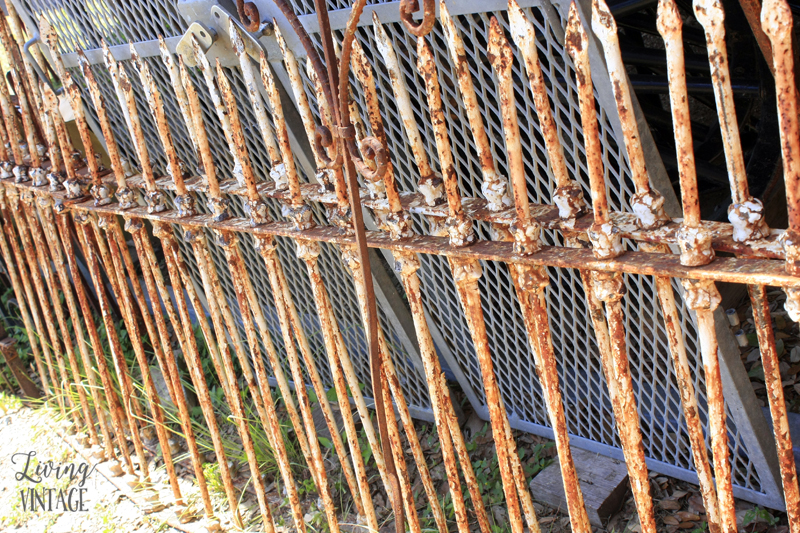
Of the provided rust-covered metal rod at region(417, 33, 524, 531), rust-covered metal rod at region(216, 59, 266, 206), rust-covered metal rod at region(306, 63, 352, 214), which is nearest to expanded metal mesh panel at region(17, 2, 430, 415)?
rust-covered metal rod at region(216, 59, 266, 206)

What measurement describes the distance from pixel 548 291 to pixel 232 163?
65.6 inches

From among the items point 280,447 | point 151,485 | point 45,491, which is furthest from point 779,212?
point 45,491

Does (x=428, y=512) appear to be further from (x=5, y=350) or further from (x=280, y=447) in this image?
(x=5, y=350)

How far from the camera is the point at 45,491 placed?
393cm

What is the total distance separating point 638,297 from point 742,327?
6.85 feet

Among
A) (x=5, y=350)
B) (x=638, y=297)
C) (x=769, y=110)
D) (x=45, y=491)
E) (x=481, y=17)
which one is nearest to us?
(x=481, y=17)

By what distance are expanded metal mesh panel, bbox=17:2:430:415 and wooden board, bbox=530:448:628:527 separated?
87cm

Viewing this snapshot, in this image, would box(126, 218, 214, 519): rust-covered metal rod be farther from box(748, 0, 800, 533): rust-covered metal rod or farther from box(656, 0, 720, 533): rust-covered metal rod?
box(748, 0, 800, 533): rust-covered metal rod

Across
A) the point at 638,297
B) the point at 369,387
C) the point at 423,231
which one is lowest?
the point at 369,387

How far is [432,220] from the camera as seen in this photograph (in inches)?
76.3

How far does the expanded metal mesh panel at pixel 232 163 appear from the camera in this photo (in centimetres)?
315

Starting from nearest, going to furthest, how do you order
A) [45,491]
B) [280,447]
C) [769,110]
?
[280,447] → [769,110] → [45,491]

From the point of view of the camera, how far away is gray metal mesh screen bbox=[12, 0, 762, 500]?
241cm

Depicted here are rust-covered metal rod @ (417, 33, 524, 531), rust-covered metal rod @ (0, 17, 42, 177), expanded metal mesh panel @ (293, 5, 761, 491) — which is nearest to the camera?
rust-covered metal rod @ (417, 33, 524, 531)
